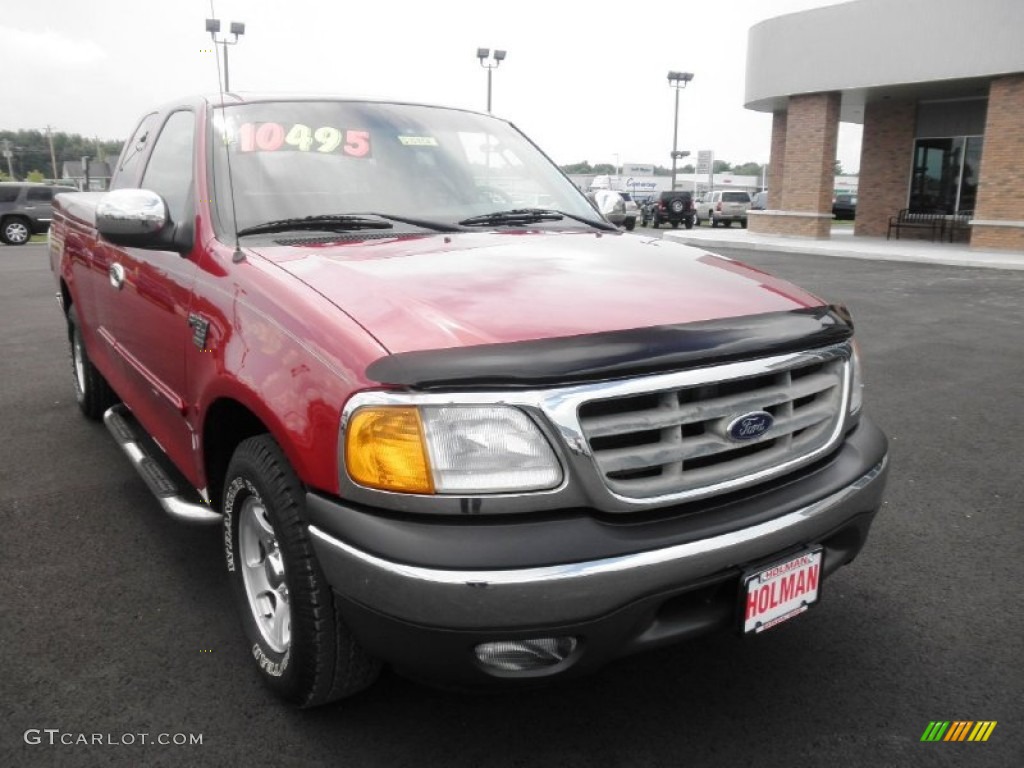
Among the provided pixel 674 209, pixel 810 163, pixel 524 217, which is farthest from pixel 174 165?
pixel 674 209

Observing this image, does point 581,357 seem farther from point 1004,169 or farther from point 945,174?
point 945,174

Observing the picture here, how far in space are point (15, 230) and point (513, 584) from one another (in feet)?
82.1

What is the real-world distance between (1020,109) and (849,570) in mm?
19383

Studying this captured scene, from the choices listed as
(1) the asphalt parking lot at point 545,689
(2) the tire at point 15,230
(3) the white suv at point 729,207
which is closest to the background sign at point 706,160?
(3) the white suv at point 729,207

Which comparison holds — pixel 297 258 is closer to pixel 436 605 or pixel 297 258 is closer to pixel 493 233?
pixel 493 233

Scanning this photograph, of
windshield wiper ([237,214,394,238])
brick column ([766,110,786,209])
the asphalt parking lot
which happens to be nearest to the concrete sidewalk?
brick column ([766,110,786,209])

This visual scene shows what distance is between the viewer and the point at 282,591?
7.70 feet

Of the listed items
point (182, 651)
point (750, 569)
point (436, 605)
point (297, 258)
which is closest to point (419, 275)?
point (297, 258)

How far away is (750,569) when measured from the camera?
2.01m

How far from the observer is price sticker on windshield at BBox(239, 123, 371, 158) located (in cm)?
301

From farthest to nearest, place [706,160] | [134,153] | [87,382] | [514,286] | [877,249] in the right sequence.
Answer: [706,160] → [877,249] → [87,382] → [134,153] → [514,286]

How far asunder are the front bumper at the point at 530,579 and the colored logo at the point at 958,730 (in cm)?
79

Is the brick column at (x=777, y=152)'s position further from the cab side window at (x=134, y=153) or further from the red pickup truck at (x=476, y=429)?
the red pickup truck at (x=476, y=429)

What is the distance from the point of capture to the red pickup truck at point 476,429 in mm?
1815
